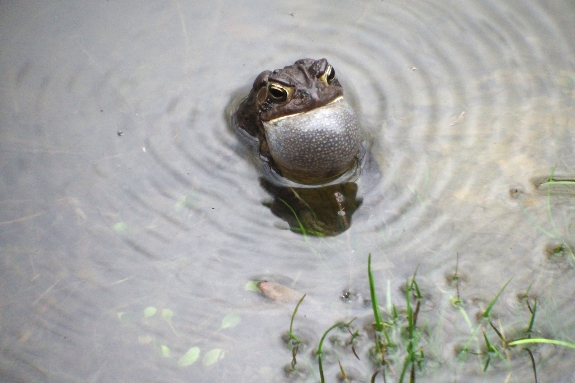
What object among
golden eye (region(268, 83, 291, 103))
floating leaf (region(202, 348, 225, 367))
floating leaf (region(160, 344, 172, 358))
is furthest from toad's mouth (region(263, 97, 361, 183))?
floating leaf (region(160, 344, 172, 358))

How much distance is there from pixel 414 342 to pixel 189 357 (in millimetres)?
1314

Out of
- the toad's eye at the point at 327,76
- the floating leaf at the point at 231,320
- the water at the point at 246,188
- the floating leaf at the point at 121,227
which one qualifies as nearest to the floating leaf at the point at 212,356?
the water at the point at 246,188

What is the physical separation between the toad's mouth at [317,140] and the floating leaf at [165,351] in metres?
1.54

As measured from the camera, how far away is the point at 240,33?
514 cm

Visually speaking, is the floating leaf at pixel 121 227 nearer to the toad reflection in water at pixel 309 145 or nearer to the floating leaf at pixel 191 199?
the floating leaf at pixel 191 199

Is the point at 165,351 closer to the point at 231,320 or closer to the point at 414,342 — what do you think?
the point at 231,320

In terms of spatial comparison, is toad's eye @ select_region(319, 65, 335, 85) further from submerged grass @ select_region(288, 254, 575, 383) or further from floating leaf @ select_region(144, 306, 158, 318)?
floating leaf @ select_region(144, 306, 158, 318)

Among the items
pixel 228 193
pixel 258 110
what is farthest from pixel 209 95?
pixel 228 193

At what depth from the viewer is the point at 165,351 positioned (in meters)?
3.26

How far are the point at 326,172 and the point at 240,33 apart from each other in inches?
75.3

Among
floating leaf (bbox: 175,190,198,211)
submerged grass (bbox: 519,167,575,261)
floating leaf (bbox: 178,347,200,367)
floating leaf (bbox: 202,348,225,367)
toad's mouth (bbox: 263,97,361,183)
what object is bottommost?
floating leaf (bbox: 178,347,200,367)

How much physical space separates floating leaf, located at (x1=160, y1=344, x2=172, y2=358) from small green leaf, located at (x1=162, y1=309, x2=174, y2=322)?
0.18m

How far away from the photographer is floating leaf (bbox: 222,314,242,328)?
335 cm

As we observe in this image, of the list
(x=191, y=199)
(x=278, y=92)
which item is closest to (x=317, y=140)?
(x=278, y=92)
